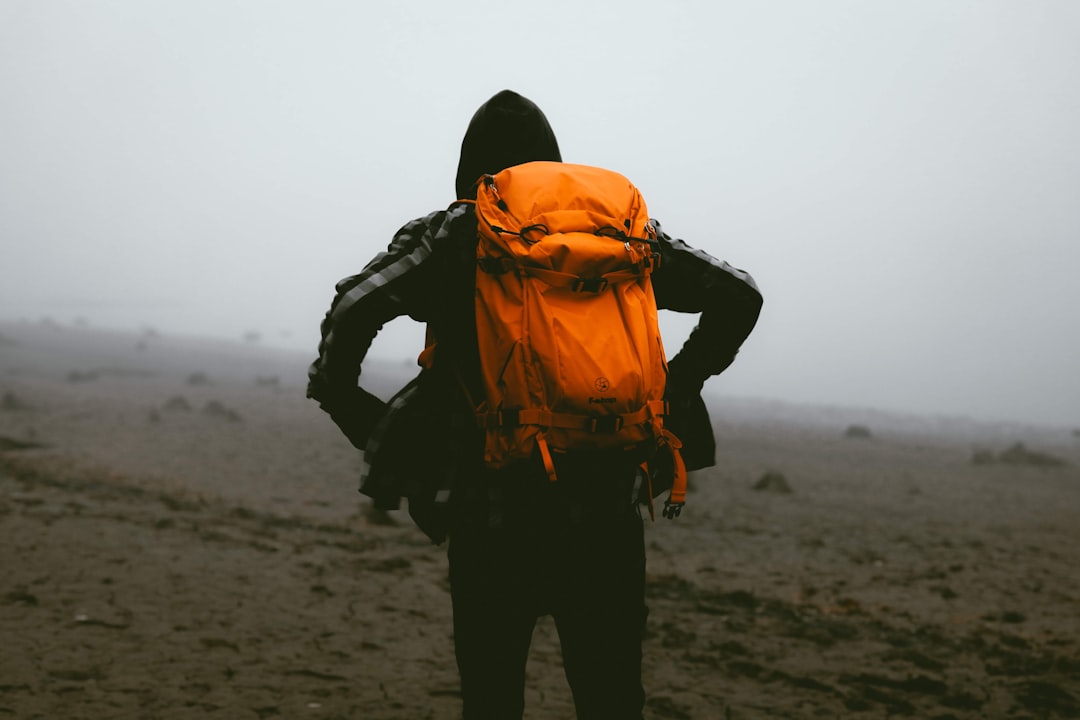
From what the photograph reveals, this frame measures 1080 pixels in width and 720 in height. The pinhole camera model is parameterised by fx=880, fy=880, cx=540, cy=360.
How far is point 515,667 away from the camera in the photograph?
7.19 feet

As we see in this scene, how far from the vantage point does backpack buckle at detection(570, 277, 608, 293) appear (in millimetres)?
2066

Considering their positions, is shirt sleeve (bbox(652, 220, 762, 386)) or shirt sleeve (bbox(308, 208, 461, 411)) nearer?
shirt sleeve (bbox(308, 208, 461, 411))

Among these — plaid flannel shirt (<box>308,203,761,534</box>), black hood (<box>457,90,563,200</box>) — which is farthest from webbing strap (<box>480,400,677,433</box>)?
black hood (<box>457,90,563,200</box>)

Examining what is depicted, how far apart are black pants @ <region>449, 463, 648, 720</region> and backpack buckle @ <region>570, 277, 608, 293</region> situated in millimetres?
437

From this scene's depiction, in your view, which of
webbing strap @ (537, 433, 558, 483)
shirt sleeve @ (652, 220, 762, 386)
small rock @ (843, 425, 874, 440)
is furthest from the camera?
small rock @ (843, 425, 874, 440)

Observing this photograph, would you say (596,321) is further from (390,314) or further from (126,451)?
(126,451)

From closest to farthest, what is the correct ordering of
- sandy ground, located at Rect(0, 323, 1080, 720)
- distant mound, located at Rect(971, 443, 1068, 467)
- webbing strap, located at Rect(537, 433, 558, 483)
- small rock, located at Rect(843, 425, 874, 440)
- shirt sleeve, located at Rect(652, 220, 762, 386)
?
webbing strap, located at Rect(537, 433, 558, 483)
shirt sleeve, located at Rect(652, 220, 762, 386)
sandy ground, located at Rect(0, 323, 1080, 720)
distant mound, located at Rect(971, 443, 1068, 467)
small rock, located at Rect(843, 425, 874, 440)

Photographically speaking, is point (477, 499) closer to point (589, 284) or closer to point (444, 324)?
point (444, 324)

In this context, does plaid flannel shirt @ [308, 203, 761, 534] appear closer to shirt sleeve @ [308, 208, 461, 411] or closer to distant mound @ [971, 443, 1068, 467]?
shirt sleeve @ [308, 208, 461, 411]

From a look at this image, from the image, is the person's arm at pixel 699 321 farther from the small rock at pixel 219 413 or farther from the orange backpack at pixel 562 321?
the small rock at pixel 219 413

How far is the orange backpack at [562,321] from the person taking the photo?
6.64 feet

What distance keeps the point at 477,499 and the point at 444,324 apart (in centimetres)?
44

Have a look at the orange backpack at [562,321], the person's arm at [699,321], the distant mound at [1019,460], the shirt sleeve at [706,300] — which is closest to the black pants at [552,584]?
the orange backpack at [562,321]

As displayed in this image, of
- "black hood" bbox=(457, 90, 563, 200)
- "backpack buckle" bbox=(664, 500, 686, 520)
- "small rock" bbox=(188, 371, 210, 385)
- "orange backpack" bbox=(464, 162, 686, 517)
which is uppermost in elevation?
"black hood" bbox=(457, 90, 563, 200)
